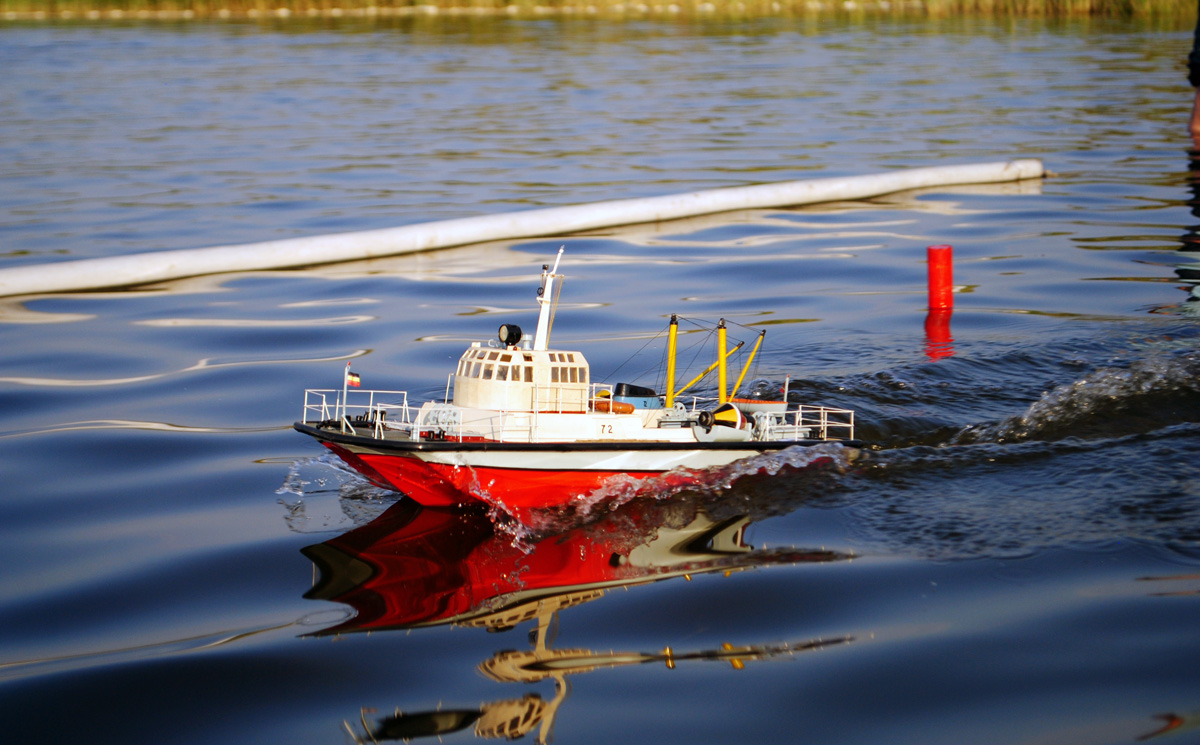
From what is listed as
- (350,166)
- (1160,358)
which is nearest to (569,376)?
(1160,358)

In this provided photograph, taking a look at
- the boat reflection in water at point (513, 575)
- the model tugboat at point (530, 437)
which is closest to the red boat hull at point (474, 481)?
the model tugboat at point (530, 437)

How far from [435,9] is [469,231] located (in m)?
105

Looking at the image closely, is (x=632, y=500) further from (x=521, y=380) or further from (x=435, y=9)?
(x=435, y=9)

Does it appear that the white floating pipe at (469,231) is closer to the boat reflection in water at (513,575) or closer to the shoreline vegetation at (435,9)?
the boat reflection in water at (513,575)

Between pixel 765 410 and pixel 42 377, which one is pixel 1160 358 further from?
pixel 42 377

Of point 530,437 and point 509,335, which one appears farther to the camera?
point 509,335

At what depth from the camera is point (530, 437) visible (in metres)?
15.8

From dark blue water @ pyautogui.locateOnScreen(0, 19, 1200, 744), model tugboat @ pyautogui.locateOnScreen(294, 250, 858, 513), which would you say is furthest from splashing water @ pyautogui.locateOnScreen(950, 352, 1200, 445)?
model tugboat @ pyautogui.locateOnScreen(294, 250, 858, 513)

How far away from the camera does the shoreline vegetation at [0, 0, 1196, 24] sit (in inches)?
4931

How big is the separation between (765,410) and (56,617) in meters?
10.0

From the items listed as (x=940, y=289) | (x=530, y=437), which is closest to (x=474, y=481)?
(x=530, y=437)

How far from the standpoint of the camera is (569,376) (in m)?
16.4

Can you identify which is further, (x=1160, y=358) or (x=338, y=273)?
(x=338, y=273)

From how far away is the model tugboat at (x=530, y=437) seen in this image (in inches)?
604
